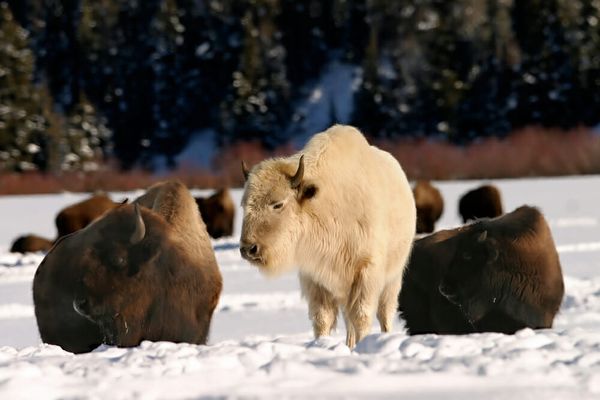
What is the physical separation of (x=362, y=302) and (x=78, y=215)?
13.1m

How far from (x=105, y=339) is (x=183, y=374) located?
1825 millimetres

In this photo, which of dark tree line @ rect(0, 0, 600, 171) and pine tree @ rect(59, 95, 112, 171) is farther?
dark tree line @ rect(0, 0, 600, 171)

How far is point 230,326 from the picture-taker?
10.7 m

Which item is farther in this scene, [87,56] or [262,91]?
[87,56]

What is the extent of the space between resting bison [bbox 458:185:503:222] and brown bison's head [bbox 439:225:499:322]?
12586 mm

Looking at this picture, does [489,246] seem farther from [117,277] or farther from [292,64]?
[292,64]

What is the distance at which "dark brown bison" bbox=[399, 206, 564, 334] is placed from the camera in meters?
8.62

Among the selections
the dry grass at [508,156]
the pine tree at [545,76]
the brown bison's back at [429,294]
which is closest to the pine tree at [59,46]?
the dry grass at [508,156]

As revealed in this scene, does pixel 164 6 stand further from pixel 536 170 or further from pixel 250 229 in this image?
pixel 250 229

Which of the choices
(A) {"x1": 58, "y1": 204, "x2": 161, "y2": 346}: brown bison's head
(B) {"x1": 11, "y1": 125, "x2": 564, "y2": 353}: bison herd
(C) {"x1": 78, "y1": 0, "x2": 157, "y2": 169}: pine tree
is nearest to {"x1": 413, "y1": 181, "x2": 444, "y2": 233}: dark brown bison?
(B) {"x1": 11, "y1": 125, "x2": 564, "y2": 353}: bison herd

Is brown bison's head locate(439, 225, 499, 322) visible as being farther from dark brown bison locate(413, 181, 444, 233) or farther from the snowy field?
dark brown bison locate(413, 181, 444, 233)

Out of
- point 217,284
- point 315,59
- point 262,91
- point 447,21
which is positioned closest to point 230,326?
point 217,284

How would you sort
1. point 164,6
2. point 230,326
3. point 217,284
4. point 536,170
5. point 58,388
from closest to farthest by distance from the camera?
point 58,388 < point 217,284 < point 230,326 < point 536,170 < point 164,6

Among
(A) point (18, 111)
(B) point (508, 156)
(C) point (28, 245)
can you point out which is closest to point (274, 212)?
(C) point (28, 245)
